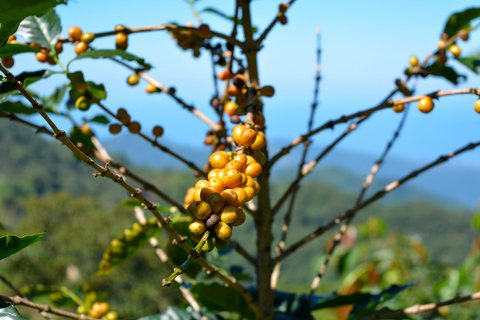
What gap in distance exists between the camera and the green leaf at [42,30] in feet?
2.54

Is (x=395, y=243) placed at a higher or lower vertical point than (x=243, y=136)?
higher

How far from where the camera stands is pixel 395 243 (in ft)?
12.7

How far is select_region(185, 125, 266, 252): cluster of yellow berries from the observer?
45cm

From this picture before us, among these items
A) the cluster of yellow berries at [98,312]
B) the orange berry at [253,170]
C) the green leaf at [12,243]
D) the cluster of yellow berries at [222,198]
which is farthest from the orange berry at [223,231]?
the cluster of yellow berries at [98,312]

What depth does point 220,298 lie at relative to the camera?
88 cm

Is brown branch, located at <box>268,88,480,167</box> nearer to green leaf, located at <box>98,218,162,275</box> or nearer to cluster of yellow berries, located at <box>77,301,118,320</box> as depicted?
green leaf, located at <box>98,218,162,275</box>

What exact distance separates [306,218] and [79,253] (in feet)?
67.5

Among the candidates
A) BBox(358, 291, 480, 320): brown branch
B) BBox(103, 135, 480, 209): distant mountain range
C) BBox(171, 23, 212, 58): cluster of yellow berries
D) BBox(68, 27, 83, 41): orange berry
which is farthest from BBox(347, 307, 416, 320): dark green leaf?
BBox(103, 135, 480, 209): distant mountain range

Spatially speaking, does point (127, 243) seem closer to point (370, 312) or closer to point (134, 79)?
point (134, 79)

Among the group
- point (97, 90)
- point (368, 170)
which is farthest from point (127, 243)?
point (368, 170)

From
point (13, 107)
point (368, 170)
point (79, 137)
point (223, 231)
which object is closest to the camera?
point (223, 231)

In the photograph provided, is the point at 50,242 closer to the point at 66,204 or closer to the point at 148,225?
the point at 66,204

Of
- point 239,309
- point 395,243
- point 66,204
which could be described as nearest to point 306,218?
point 66,204

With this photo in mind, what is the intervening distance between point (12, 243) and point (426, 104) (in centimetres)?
64
